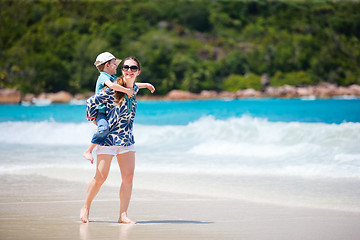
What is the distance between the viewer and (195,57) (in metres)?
95.7

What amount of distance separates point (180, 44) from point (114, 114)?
97.1m

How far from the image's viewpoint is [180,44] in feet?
331

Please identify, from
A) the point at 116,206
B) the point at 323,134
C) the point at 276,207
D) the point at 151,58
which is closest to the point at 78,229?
the point at 116,206

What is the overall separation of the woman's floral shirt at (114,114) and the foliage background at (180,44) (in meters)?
79.5

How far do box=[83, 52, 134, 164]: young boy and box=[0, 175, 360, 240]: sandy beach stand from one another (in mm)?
699

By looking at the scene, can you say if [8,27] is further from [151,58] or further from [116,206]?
[116,206]

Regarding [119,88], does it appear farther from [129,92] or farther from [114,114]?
[114,114]

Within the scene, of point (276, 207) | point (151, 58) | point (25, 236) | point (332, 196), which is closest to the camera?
point (25, 236)

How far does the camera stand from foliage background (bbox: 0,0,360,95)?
86.8m

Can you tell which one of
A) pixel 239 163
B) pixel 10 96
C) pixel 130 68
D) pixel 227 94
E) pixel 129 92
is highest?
pixel 227 94

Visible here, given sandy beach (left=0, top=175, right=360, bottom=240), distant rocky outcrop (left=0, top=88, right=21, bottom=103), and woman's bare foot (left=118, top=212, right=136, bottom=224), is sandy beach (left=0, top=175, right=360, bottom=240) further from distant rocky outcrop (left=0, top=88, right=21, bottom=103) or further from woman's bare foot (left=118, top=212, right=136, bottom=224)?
distant rocky outcrop (left=0, top=88, right=21, bottom=103)

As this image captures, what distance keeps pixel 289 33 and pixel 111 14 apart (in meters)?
33.2

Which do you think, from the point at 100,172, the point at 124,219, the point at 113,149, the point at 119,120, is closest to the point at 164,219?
the point at 124,219

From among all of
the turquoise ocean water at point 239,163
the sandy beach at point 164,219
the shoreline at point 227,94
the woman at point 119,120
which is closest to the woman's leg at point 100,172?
the woman at point 119,120
